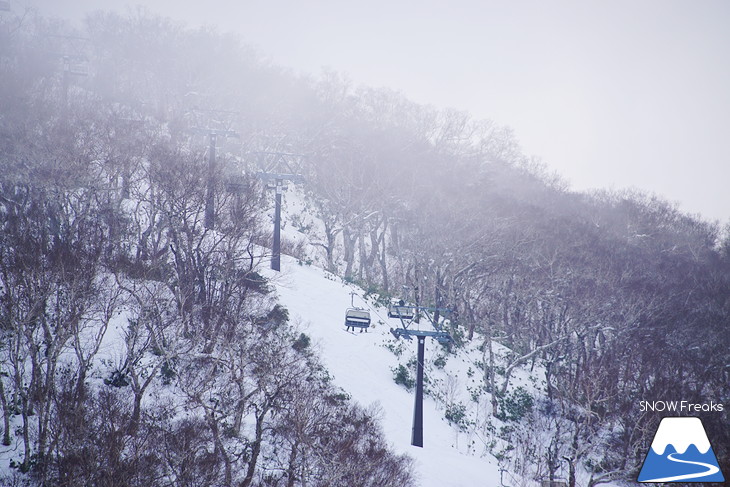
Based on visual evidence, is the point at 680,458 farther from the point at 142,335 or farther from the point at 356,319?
the point at 142,335

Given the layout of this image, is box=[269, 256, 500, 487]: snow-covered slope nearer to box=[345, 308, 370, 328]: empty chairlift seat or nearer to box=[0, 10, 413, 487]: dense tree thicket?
box=[0, 10, 413, 487]: dense tree thicket

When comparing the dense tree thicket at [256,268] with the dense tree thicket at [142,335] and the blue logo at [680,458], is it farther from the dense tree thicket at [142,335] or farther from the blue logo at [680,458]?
the blue logo at [680,458]

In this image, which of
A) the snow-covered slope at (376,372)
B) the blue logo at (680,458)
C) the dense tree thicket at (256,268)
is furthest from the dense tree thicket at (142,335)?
the blue logo at (680,458)

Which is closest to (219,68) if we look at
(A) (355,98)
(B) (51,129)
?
(A) (355,98)

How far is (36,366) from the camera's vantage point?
1427 centimetres

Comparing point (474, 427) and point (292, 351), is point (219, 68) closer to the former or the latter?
point (292, 351)

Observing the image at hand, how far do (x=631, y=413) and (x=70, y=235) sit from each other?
110 ft

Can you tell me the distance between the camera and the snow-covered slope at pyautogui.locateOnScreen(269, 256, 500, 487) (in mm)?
19641

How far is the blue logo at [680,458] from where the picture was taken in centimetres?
1034

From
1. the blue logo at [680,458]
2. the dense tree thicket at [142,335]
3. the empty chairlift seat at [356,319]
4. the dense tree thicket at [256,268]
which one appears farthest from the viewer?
the empty chairlift seat at [356,319]

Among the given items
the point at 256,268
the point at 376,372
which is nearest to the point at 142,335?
the point at 256,268

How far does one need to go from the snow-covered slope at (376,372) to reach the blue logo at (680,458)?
9668mm

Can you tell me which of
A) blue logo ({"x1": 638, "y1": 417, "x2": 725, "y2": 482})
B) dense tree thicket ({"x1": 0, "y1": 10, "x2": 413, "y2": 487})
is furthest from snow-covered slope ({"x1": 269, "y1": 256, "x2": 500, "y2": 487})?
blue logo ({"x1": 638, "y1": 417, "x2": 725, "y2": 482})

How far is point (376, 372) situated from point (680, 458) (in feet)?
52.9
